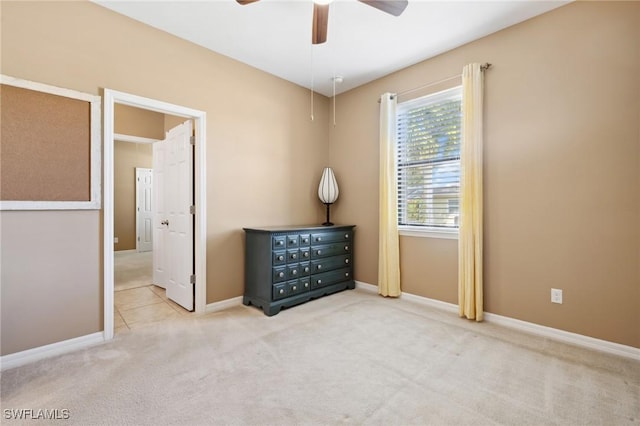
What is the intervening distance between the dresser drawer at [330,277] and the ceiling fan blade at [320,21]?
2.47 m

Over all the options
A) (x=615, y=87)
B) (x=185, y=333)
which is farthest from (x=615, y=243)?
(x=185, y=333)

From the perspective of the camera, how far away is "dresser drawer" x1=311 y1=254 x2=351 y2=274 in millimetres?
3518

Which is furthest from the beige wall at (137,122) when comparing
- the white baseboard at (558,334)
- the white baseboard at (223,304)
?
the white baseboard at (558,334)

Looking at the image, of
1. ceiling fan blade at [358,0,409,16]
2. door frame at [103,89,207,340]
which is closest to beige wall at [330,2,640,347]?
ceiling fan blade at [358,0,409,16]

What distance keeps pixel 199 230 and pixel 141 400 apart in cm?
170

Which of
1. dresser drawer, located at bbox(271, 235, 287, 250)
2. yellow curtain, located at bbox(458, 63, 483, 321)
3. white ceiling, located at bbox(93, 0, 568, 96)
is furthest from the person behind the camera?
dresser drawer, located at bbox(271, 235, 287, 250)

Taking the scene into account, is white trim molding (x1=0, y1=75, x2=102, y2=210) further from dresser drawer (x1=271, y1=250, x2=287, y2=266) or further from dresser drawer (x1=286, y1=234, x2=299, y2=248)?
dresser drawer (x1=286, y1=234, x2=299, y2=248)

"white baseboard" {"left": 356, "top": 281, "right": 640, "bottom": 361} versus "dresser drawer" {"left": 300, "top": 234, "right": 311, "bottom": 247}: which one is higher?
"dresser drawer" {"left": 300, "top": 234, "right": 311, "bottom": 247}

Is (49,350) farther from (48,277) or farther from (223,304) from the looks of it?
(223,304)

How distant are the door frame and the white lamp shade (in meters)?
1.60

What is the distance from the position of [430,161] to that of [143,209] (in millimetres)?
6770

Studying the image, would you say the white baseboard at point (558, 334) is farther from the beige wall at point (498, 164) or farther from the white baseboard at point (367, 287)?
the white baseboard at point (367, 287)

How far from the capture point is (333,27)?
2.72m

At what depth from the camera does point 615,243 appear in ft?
7.33
